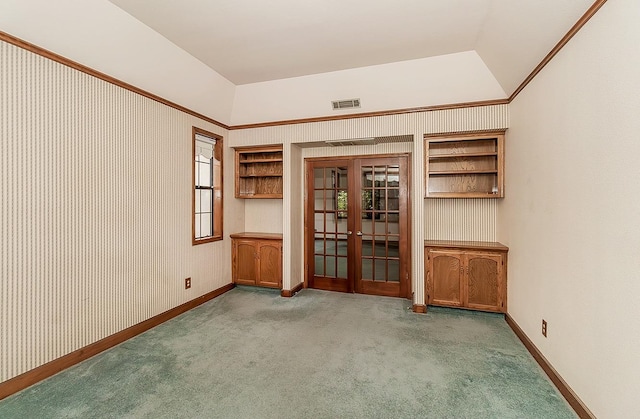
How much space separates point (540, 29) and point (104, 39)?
3760 mm

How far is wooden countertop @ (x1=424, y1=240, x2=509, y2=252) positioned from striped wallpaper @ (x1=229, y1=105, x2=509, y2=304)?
14 centimetres

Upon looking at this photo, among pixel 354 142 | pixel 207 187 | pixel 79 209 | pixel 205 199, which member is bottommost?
pixel 79 209

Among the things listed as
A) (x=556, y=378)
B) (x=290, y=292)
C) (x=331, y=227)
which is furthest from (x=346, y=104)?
(x=556, y=378)

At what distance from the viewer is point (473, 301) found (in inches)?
144

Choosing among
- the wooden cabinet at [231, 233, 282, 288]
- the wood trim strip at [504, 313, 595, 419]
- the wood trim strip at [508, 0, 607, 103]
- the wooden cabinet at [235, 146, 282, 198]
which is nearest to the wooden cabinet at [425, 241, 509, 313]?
the wood trim strip at [504, 313, 595, 419]

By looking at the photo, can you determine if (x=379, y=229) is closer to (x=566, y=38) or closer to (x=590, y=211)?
(x=590, y=211)

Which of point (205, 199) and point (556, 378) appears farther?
point (205, 199)

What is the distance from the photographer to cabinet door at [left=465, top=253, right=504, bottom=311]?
3570mm

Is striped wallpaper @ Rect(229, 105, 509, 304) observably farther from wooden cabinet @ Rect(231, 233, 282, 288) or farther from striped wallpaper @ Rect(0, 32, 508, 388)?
wooden cabinet @ Rect(231, 233, 282, 288)

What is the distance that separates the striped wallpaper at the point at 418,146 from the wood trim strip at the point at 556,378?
1144mm

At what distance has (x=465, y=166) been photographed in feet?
13.1

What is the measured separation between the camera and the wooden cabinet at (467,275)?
11.7 ft

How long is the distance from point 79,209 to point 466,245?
4273 mm

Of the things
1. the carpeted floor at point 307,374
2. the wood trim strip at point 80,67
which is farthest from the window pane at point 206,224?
the wood trim strip at point 80,67
